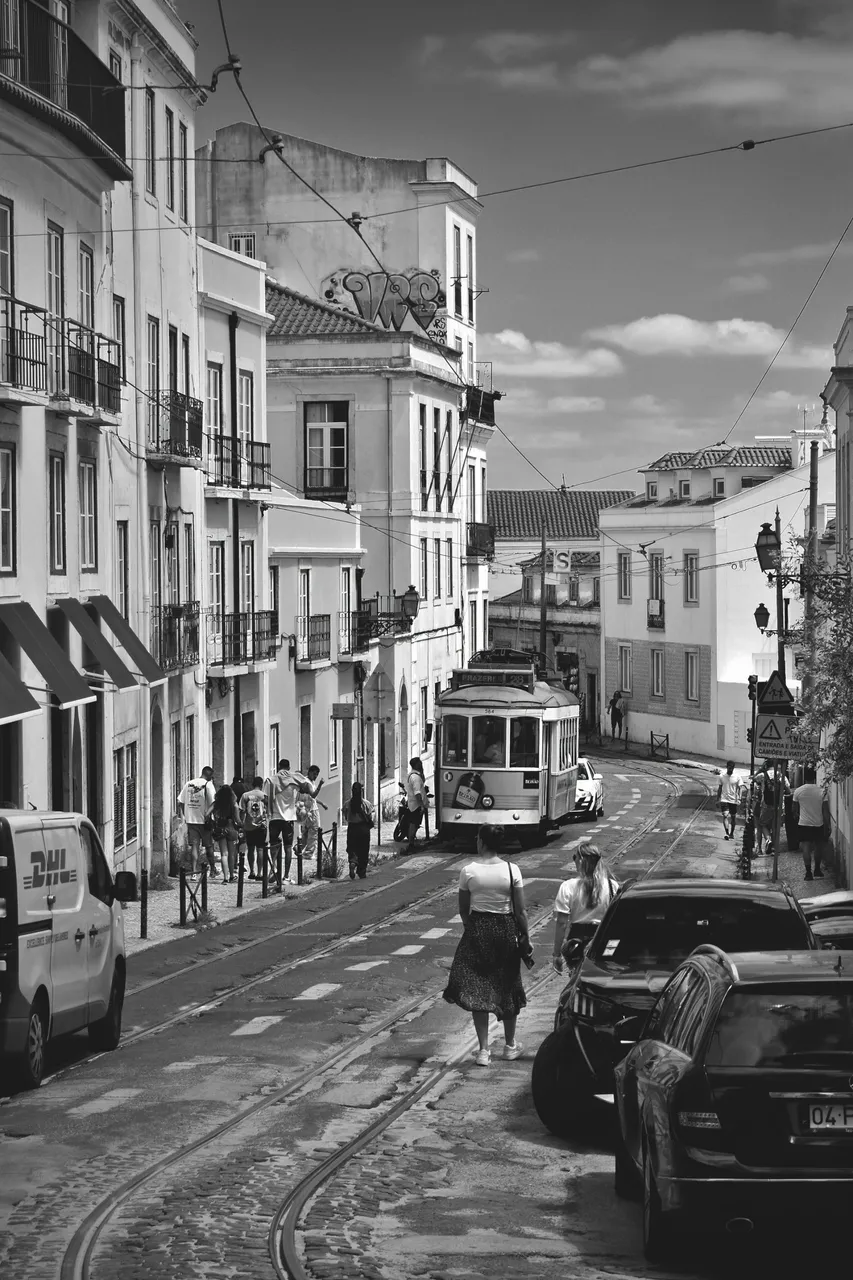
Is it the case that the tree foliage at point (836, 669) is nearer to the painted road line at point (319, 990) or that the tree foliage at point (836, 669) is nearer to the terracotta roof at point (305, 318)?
the painted road line at point (319, 990)

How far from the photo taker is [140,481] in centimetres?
3216

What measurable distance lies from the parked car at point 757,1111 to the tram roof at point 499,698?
30220 mm

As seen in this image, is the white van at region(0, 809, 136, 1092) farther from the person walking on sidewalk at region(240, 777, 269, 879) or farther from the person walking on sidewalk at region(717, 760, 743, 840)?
the person walking on sidewalk at region(717, 760, 743, 840)

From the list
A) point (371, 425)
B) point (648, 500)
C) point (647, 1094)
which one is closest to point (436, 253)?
point (371, 425)

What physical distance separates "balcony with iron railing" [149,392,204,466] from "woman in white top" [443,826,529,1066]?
1930 centimetres

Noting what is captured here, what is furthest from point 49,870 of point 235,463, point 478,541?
point 478,541

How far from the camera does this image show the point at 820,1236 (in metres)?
8.10

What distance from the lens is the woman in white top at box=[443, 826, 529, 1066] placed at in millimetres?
14453

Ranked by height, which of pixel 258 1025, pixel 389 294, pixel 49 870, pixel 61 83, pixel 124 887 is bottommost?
pixel 258 1025

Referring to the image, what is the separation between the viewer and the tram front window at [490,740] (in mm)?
38875

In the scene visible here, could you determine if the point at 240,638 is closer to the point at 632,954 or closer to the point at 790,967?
the point at 632,954

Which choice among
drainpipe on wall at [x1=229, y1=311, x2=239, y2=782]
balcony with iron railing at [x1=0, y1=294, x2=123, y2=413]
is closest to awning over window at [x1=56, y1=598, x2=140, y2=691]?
balcony with iron railing at [x1=0, y1=294, x2=123, y2=413]

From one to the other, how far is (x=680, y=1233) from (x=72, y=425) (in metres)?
20.6

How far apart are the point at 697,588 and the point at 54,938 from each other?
188 ft
